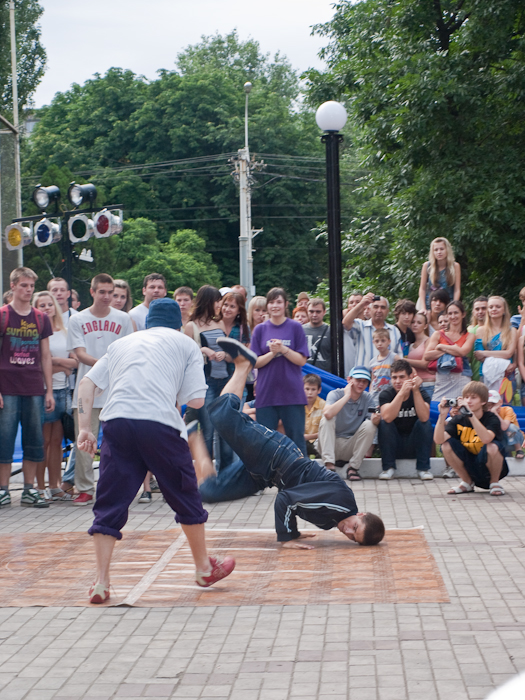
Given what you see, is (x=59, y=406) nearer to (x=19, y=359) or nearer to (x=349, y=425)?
(x=19, y=359)

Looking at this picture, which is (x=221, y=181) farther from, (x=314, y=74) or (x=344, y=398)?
(x=344, y=398)

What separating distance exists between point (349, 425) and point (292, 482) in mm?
3421

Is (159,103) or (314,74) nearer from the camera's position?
(314,74)

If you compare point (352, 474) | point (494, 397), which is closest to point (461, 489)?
point (494, 397)

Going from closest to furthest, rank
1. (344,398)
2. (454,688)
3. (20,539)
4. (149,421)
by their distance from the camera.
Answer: (454,688) < (149,421) < (20,539) < (344,398)

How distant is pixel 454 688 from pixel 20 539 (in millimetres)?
4583

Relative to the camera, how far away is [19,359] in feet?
30.4

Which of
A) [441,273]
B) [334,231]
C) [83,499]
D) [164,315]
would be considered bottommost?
[83,499]

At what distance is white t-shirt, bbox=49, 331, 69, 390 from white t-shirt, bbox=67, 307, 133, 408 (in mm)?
466

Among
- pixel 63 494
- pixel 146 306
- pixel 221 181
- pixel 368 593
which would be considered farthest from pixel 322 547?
pixel 221 181

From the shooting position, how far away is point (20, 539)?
7.74 meters

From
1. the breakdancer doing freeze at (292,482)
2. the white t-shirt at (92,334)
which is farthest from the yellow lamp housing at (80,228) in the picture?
the breakdancer doing freeze at (292,482)

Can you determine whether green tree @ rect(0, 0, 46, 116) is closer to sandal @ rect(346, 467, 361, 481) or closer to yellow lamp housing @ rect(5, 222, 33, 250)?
yellow lamp housing @ rect(5, 222, 33, 250)

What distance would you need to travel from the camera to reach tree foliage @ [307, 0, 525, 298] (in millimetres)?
16375
